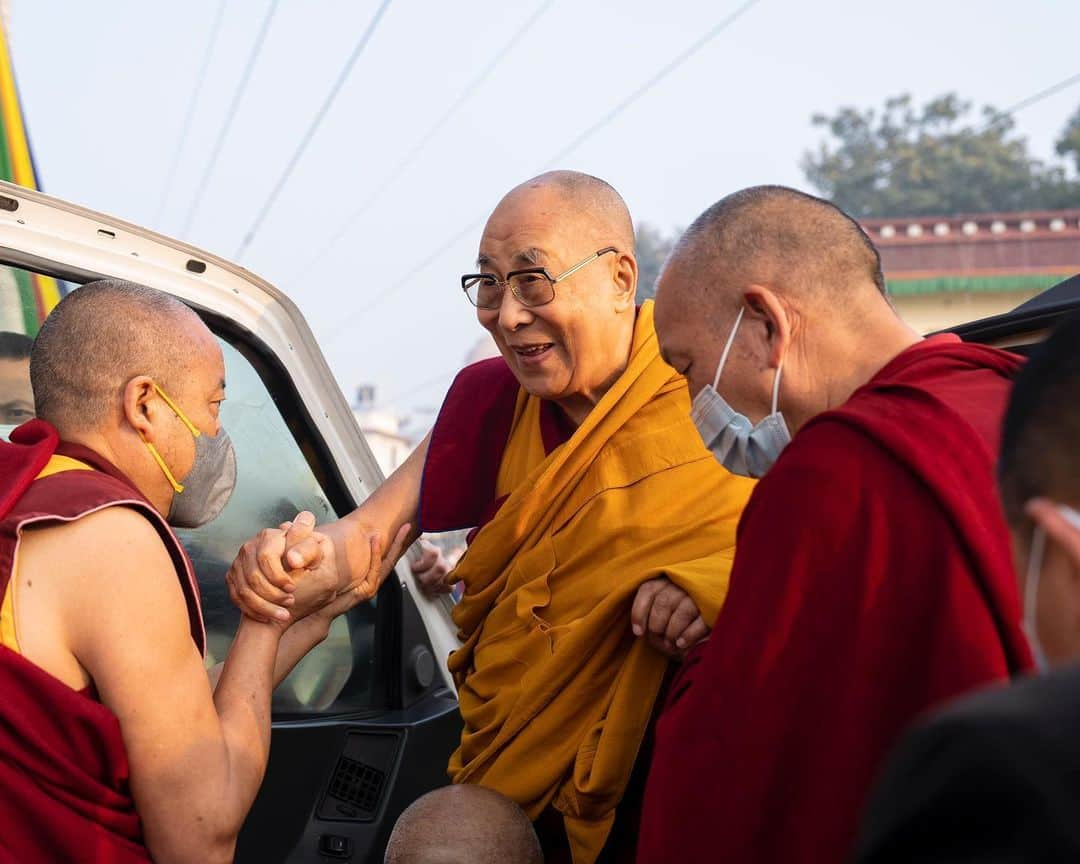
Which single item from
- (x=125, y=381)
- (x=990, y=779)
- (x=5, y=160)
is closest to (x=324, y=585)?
(x=125, y=381)

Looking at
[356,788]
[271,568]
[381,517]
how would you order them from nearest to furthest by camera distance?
[271,568]
[356,788]
[381,517]

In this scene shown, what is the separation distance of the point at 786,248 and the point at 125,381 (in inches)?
45.9

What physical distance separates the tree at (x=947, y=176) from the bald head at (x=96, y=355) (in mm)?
34936

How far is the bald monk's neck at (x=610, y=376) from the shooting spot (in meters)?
2.92

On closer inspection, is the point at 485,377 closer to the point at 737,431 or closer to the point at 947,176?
the point at 737,431

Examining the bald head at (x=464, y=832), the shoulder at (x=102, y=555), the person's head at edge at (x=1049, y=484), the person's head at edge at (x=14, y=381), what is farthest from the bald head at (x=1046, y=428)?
the person's head at edge at (x=14, y=381)

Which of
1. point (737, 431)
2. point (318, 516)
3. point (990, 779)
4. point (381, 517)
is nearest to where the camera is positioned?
point (990, 779)

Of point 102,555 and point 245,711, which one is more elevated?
point 102,555

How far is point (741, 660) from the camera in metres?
1.72

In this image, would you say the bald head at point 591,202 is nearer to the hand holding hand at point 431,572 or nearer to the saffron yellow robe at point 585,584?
the saffron yellow robe at point 585,584

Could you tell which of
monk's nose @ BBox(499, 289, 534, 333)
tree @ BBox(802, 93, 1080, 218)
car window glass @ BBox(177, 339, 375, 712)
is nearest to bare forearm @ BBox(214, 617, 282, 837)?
car window glass @ BBox(177, 339, 375, 712)

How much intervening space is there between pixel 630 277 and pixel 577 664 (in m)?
0.94

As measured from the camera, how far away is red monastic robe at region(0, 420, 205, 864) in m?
1.95

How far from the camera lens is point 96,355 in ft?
7.43
